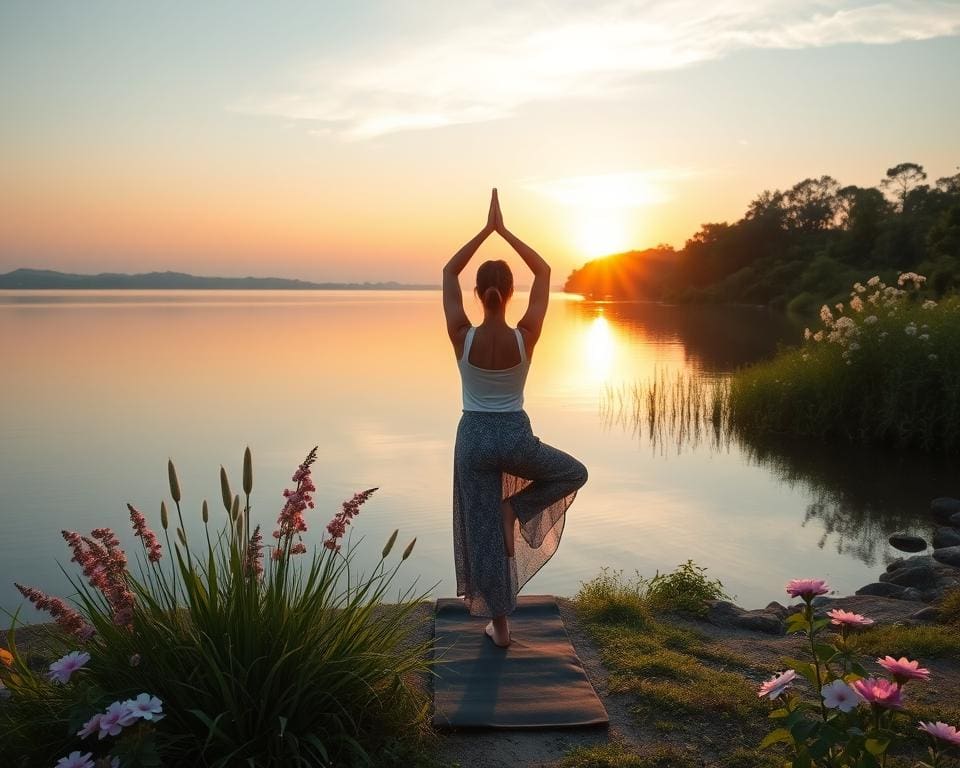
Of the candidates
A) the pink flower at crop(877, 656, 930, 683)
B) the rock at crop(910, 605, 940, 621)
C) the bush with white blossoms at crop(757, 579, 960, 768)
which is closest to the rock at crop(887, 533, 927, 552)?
the rock at crop(910, 605, 940, 621)

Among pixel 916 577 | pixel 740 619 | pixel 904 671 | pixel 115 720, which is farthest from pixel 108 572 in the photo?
pixel 916 577

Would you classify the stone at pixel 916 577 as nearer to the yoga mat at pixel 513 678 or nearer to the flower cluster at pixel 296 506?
the yoga mat at pixel 513 678

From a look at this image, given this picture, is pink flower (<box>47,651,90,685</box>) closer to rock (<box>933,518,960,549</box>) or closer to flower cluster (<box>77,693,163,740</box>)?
flower cluster (<box>77,693,163,740</box>)

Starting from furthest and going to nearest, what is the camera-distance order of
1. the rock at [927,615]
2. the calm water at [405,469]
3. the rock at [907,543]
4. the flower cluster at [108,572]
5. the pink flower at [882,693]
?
the rock at [907,543], the calm water at [405,469], the rock at [927,615], the flower cluster at [108,572], the pink flower at [882,693]

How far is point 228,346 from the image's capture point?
35.5 m

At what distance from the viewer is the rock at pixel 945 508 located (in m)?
10.9

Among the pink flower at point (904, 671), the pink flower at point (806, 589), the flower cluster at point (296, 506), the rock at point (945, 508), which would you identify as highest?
the flower cluster at point (296, 506)

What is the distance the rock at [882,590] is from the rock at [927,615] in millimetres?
1246

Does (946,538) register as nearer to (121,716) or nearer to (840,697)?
(840,697)

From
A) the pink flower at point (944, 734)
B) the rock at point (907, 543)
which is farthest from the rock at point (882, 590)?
the pink flower at point (944, 734)

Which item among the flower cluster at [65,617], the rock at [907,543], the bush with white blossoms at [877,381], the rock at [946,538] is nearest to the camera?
the flower cluster at [65,617]

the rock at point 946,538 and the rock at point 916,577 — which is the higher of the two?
the rock at point 916,577

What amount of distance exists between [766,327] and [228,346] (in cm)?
2910

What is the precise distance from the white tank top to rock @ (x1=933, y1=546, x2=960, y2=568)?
577 centimetres
